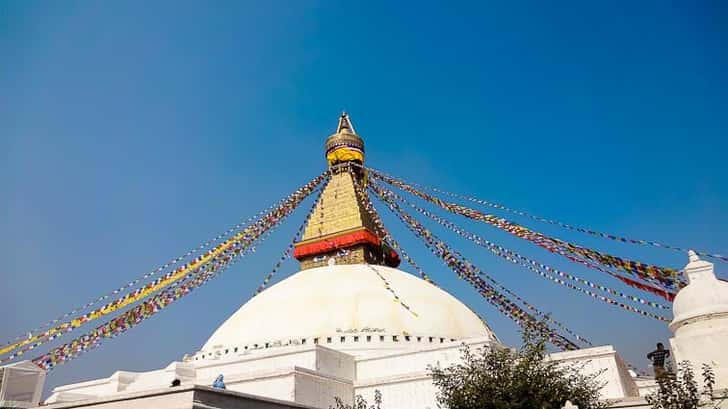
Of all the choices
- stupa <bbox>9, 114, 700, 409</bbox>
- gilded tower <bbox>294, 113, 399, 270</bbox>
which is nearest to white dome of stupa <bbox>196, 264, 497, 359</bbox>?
stupa <bbox>9, 114, 700, 409</bbox>

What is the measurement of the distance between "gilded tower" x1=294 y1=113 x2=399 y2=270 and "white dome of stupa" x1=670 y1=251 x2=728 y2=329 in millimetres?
11517

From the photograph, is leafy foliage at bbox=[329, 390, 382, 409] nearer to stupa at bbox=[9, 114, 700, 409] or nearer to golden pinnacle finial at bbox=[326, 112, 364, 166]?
stupa at bbox=[9, 114, 700, 409]

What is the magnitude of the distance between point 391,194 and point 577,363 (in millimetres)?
11591

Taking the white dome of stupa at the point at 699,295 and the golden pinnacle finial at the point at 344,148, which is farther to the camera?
the golden pinnacle finial at the point at 344,148

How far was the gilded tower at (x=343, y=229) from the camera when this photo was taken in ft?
70.2

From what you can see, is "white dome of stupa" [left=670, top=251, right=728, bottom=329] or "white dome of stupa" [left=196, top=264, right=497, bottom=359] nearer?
"white dome of stupa" [left=670, top=251, right=728, bottom=329]

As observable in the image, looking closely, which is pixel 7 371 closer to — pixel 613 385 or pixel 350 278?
pixel 350 278

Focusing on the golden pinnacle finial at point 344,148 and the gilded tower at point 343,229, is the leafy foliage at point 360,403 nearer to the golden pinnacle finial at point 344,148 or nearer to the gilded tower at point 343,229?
the gilded tower at point 343,229

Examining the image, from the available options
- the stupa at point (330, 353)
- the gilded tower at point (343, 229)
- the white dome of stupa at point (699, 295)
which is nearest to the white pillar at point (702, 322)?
the white dome of stupa at point (699, 295)

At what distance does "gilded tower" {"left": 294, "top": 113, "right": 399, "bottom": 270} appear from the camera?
21.4 m

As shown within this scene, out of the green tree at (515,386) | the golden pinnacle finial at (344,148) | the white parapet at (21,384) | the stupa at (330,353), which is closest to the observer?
the green tree at (515,386)

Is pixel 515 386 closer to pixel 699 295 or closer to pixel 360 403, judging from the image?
pixel 360 403

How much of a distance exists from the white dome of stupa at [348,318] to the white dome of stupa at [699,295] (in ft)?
18.8

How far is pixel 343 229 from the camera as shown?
21891 millimetres
